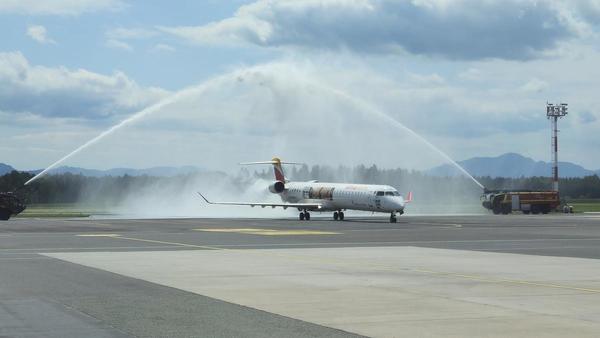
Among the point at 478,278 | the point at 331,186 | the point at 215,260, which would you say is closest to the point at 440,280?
the point at 478,278

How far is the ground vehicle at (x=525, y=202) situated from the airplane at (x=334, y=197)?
28263 mm

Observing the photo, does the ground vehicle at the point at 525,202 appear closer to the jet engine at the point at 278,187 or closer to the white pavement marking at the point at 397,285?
the jet engine at the point at 278,187

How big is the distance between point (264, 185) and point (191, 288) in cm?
9712

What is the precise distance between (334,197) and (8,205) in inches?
1242

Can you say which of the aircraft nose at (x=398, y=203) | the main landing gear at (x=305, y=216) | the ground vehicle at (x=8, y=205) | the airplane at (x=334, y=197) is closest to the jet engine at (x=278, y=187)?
the airplane at (x=334, y=197)

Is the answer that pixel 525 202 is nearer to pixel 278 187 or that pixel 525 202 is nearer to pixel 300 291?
pixel 278 187

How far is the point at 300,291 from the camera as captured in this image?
2211 cm

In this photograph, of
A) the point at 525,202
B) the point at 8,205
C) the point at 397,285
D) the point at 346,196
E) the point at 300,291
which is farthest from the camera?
the point at 525,202

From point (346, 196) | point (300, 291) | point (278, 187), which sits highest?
point (278, 187)

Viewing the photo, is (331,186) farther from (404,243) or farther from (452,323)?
(452,323)

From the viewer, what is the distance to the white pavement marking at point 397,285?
54.6 ft

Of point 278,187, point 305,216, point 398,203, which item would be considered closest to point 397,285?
point 398,203

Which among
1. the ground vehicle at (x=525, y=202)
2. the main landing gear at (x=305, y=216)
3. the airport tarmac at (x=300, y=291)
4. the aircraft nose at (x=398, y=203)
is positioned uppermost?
the ground vehicle at (x=525, y=202)

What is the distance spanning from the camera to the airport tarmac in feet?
52.8
